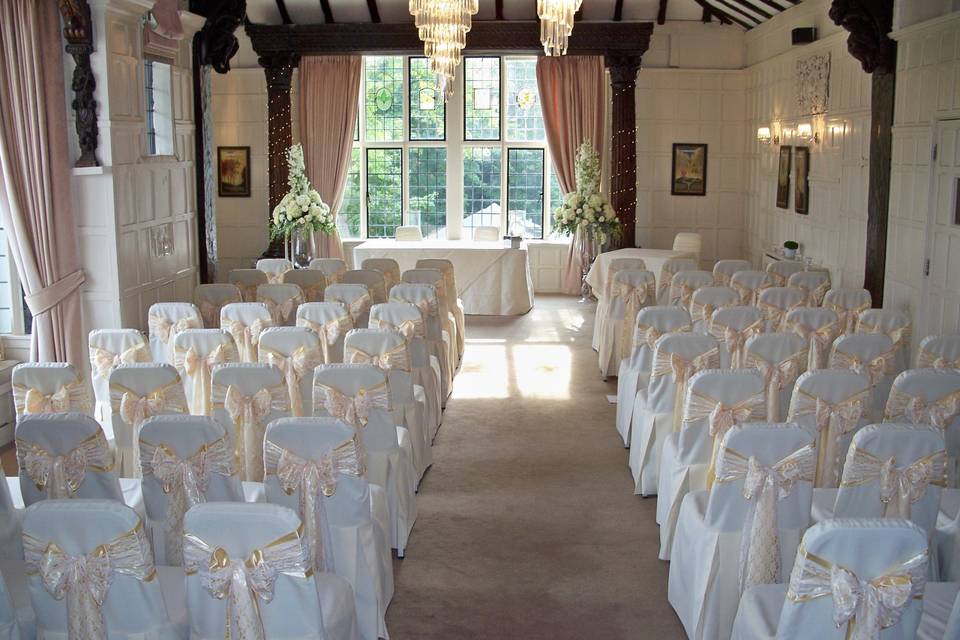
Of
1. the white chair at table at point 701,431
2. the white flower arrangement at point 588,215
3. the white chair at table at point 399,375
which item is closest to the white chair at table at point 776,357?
the white chair at table at point 701,431

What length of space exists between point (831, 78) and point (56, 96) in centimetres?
824

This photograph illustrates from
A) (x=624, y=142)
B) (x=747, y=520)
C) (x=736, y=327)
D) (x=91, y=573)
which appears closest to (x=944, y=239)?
(x=736, y=327)

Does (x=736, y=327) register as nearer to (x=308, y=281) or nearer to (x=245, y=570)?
(x=308, y=281)

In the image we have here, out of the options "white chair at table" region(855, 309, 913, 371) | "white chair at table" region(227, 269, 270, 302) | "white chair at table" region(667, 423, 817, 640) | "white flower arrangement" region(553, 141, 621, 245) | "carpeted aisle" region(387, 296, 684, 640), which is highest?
"white flower arrangement" region(553, 141, 621, 245)

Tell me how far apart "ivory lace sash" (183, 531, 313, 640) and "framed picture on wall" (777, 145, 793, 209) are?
36.8 ft

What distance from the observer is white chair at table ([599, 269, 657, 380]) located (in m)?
9.59

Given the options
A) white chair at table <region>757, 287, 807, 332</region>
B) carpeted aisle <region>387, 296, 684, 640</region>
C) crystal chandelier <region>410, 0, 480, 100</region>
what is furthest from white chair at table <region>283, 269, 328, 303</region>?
white chair at table <region>757, 287, 807, 332</region>

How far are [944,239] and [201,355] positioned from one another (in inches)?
239

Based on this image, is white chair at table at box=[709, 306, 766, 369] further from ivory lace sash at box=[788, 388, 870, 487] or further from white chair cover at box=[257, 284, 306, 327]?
white chair cover at box=[257, 284, 306, 327]

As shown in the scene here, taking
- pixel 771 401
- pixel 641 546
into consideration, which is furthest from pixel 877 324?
pixel 641 546

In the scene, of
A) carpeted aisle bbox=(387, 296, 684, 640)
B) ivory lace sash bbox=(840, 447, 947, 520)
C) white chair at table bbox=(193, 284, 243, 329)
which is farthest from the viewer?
white chair at table bbox=(193, 284, 243, 329)

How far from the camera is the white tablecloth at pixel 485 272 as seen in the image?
547 inches

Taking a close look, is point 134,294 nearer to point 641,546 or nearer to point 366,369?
point 366,369

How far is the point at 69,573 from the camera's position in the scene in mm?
3336
